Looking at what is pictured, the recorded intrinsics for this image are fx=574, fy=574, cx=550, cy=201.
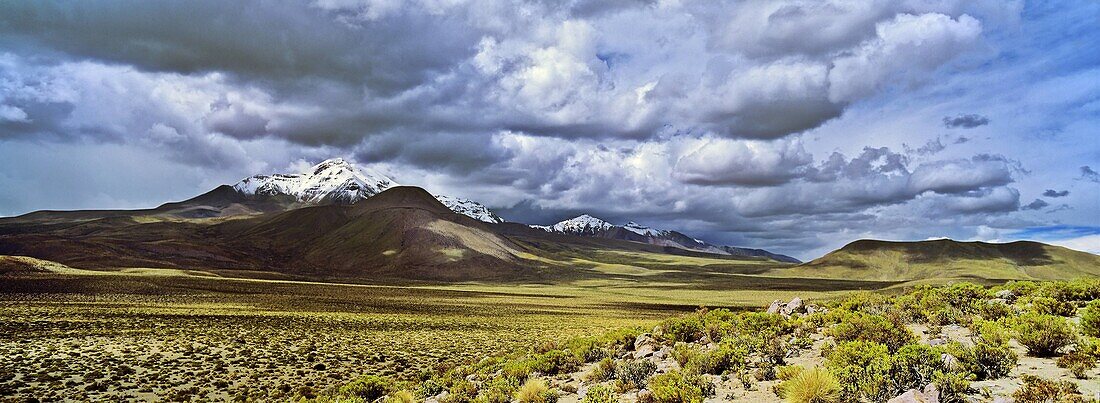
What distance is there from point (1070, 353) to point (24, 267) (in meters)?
133

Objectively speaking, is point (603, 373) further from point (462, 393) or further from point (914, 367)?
point (914, 367)

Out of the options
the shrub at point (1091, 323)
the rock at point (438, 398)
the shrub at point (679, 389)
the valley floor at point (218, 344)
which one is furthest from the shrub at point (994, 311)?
the rock at point (438, 398)

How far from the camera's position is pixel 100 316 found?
41281 millimetres

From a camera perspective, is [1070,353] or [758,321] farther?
[758,321]

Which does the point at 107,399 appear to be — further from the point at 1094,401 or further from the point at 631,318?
the point at 631,318

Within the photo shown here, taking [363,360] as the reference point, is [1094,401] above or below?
above

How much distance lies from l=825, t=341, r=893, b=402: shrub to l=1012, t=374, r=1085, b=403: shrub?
1.69 m

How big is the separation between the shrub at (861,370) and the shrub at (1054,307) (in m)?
6.35

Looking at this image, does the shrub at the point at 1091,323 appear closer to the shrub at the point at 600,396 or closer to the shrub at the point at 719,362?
the shrub at the point at 719,362

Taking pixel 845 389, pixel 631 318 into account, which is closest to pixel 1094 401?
pixel 845 389

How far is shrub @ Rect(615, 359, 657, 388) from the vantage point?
12.7 meters

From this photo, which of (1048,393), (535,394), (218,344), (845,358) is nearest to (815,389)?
(845,358)

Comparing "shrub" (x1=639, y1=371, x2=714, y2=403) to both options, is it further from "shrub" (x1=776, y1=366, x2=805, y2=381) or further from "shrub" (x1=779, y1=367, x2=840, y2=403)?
"shrub" (x1=779, y1=367, x2=840, y2=403)

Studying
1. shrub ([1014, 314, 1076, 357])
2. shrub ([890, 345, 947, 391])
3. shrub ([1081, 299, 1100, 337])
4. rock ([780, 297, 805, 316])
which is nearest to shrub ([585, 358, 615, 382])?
shrub ([890, 345, 947, 391])
